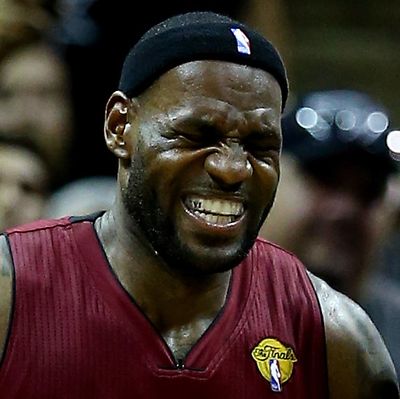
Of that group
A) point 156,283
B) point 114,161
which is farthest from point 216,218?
point 114,161

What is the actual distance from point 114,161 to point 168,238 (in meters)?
2.43

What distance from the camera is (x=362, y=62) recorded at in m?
7.75

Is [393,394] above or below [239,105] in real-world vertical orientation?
below

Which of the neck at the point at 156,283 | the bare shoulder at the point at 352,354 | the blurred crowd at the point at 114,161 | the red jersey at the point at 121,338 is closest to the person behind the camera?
the red jersey at the point at 121,338

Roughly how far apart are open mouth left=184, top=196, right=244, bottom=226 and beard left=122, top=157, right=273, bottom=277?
→ 1.9 inches

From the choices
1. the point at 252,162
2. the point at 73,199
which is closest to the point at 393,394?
the point at 252,162

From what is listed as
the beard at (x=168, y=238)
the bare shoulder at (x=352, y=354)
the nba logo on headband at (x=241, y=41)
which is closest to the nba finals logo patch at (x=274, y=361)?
the bare shoulder at (x=352, y=354)

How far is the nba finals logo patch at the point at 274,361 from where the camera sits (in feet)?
11.0

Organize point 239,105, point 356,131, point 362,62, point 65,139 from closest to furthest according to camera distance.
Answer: point 239,105 → point 356,131 → point 65,139 → point 362,62

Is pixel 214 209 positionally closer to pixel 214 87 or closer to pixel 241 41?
pixel 214 87

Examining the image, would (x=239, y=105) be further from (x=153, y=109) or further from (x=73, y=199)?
(x=73, y=199)

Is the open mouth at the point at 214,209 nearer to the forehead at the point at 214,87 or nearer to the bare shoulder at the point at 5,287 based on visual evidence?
the forehead at the point at 214,87

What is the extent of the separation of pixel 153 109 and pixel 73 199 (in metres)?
1.73

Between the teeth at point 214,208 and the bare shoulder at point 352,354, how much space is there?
48cm
